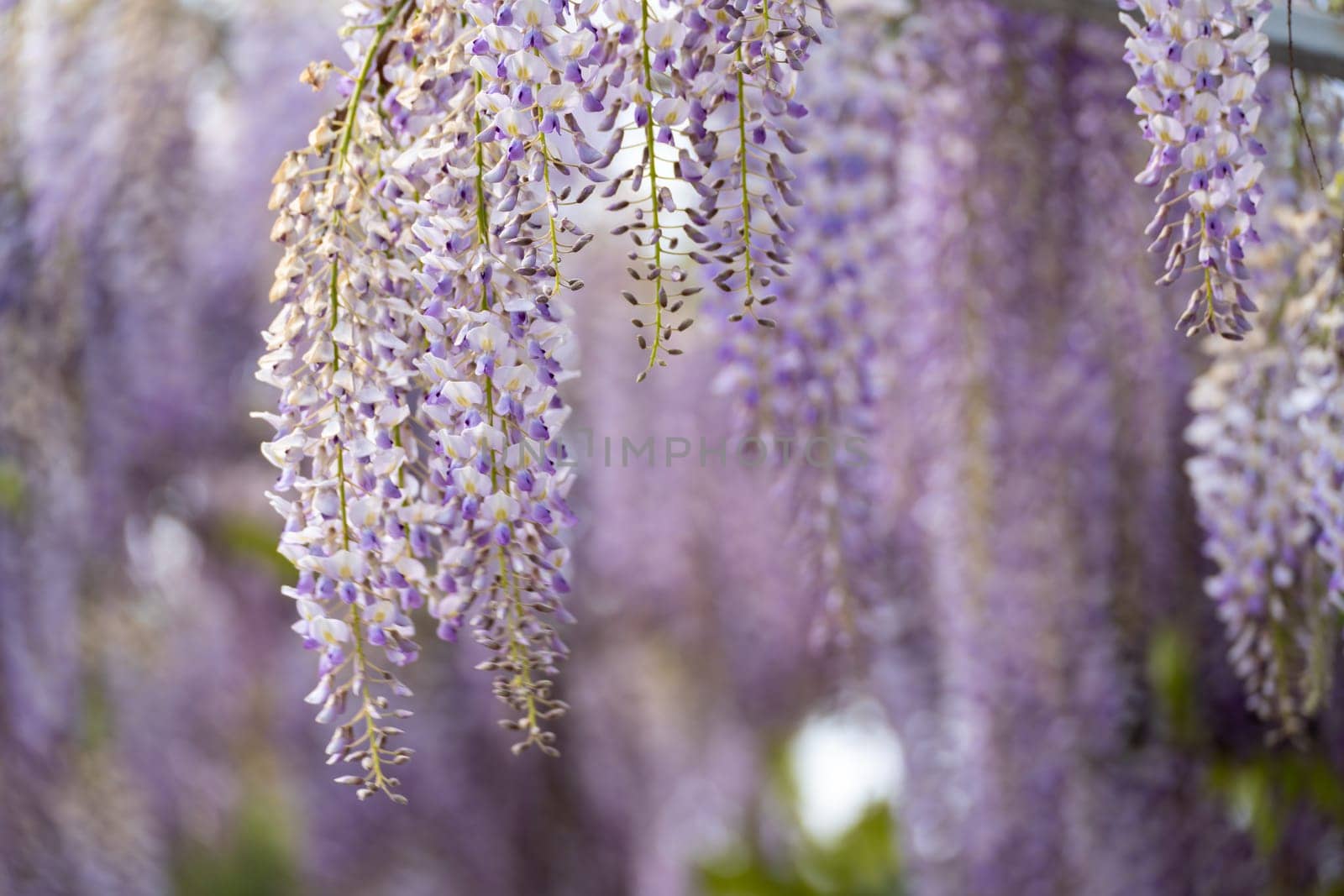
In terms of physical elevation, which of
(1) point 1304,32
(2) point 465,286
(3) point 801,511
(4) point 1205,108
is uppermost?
(1) point 1304,32

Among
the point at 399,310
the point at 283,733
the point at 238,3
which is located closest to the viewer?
the point at 399,310

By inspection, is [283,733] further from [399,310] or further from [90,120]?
[399,310]

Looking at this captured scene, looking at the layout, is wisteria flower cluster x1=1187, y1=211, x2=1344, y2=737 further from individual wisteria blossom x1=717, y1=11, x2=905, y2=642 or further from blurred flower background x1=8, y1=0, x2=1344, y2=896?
individual wisteria blossom x1=717, y1=11, x2=905, y2=642

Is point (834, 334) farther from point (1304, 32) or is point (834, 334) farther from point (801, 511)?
point (1304, 32)

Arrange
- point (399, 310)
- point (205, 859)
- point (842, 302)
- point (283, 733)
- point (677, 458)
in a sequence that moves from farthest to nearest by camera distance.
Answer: point (205, 859) < point (283, 733) < point (677, 458) < point (842, 302) < point (399, 310)

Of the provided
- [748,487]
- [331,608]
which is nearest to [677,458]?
[748,487]

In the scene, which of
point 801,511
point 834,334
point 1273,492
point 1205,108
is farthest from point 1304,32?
point 801,511
